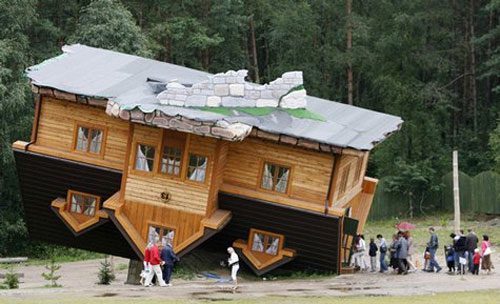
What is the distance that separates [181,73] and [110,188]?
17.5ft

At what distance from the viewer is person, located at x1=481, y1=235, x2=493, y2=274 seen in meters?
39.0

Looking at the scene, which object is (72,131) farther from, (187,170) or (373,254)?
(373,254)

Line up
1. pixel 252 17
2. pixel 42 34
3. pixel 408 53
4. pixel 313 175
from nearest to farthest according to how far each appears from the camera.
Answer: pixel 313 175
pixel 42 34
pixel 408 53
pixel 252 17

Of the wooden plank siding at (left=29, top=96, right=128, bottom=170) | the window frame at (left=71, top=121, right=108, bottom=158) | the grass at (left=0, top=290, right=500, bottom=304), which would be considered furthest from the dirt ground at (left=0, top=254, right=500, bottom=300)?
the window frame at (left=71, top=121, right=108, bottom=158)

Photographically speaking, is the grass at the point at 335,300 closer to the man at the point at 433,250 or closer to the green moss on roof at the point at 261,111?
the man at the point at 433,250

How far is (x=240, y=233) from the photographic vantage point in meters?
39.2

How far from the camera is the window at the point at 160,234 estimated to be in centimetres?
3816

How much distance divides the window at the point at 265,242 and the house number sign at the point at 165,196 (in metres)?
3.06

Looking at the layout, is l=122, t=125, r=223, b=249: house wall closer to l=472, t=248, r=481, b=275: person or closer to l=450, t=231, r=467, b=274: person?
l=450, t=231, r=467, b=274: person

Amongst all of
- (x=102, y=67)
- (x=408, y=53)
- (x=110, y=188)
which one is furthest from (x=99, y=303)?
(x=408, y=53)

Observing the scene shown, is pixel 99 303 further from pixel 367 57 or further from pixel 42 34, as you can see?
pixel 367 57

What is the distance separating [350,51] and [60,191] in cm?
3257

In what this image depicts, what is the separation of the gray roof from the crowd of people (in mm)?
3769

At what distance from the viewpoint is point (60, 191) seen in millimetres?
40062
